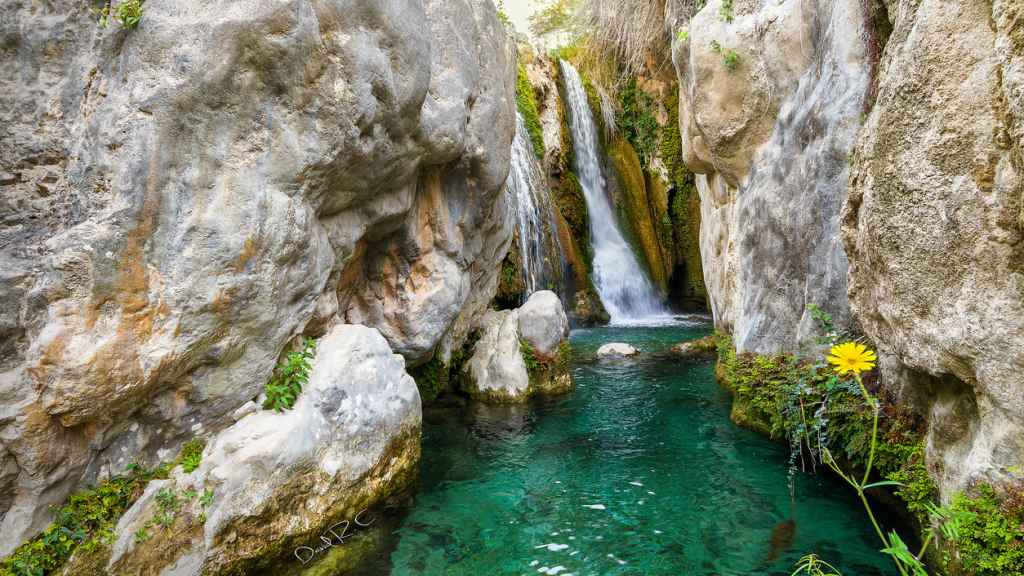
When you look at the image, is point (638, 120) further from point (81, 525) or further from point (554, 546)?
point (81, 525)

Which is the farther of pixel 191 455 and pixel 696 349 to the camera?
pixel 696 349

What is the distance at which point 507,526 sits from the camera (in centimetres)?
519

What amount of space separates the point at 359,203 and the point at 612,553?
4362 mm

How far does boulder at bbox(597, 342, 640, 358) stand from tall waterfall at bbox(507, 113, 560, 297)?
101 inches

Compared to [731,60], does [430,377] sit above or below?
below

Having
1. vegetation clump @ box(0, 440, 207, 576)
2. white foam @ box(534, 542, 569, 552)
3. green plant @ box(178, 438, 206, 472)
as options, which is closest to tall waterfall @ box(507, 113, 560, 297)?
white foam @ box(534, 542, 569, 552)

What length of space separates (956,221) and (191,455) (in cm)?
546

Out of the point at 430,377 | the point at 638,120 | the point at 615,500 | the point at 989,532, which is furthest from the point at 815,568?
the point at 638,120

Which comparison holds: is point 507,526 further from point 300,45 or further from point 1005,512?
point 300,45

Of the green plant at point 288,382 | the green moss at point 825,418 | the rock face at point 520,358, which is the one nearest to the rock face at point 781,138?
the green moss at point 825,418

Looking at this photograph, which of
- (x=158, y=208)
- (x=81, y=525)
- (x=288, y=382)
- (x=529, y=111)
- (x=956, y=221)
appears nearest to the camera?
(x=956, y=221)

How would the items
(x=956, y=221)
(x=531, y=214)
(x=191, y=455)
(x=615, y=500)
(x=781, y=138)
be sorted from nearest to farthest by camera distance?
(x=956, y=221)
(x=191, y=455)
(x=615, y=500)
(x=781, y=138)
(x=531, y=214)

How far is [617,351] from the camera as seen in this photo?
39.0 ft

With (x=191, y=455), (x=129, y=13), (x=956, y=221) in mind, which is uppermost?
(x=129, y=13)
